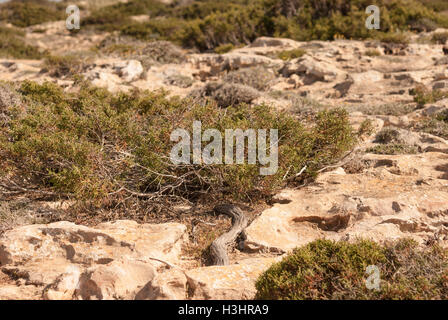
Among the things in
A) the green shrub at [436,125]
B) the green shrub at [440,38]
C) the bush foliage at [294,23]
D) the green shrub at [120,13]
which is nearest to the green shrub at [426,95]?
the green shrub at [436,125]

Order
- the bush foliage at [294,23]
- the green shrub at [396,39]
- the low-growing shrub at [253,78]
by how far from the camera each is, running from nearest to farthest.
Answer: the low-growing shrub at [253,78] < the green shrub at [396,39] < the bush foliage at [294,23]

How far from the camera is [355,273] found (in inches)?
113

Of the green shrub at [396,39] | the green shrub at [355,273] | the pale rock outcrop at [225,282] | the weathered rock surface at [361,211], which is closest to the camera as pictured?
the green shrub at [355,273]

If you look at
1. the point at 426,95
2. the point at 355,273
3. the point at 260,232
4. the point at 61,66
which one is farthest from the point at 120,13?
the point at 355,273

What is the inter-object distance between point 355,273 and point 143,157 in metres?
3.20

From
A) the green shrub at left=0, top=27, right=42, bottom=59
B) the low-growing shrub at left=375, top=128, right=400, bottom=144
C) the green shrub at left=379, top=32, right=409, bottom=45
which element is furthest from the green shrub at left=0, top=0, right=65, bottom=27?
the low-growing shrub at left=375, top=128, right=400, bottom=144

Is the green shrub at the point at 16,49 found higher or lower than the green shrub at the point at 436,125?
higher

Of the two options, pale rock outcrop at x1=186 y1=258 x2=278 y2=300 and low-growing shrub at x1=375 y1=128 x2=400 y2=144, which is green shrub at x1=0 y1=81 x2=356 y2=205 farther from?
low-growing shrub at x1=375 y1=128 x2=400 y2=144

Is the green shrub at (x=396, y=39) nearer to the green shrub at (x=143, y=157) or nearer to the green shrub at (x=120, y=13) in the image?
the green shrub at (x=143, y=157)

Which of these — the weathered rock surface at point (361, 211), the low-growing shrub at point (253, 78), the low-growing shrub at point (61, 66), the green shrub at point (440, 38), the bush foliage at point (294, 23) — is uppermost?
the bush foliage at point (294, 23)

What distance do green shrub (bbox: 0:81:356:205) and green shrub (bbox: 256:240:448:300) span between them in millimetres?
1689

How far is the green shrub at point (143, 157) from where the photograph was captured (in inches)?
185

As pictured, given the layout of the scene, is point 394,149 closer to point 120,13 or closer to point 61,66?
point 61,66

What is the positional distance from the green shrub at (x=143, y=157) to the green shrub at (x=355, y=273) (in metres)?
1.69
